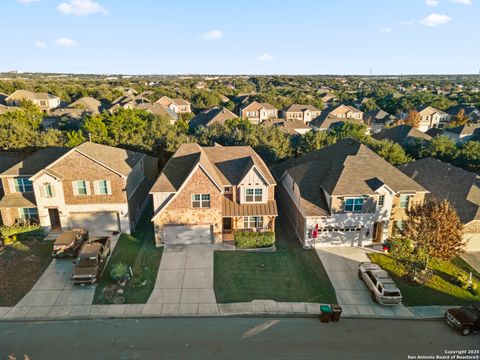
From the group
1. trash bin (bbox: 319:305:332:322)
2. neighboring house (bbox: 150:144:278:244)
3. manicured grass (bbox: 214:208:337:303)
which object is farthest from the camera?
neighboring house (bbox: 150:144:278:244)

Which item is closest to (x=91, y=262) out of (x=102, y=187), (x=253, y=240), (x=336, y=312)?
(x=102, y=187)

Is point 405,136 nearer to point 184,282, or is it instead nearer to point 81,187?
point 184,282

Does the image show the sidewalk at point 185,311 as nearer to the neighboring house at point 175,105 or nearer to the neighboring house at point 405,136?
the neighboring house at point 405,136

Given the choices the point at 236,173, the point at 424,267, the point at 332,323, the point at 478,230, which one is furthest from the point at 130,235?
the point at 478,230

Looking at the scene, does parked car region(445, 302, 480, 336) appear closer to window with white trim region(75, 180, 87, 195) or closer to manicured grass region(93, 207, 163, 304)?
manicured grass region(93, 207, 163, 304)

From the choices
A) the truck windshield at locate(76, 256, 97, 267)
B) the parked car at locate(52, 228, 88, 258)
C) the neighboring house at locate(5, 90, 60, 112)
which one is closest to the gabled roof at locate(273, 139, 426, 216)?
the truck windshield at locate(76, 256, 97, 267)
